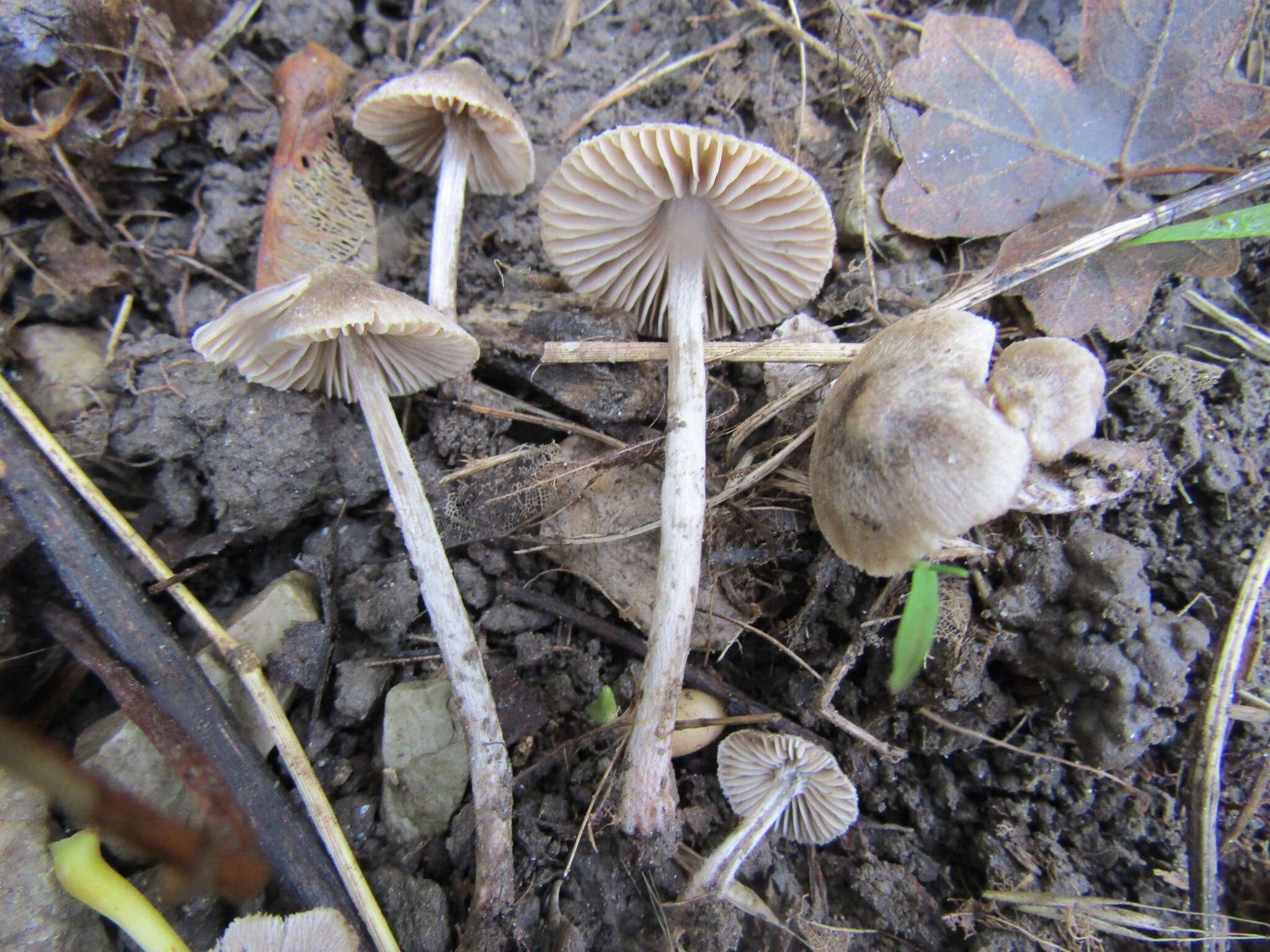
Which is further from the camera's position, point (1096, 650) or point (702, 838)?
point (702, 838)

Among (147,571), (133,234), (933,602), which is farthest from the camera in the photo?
(133,234)

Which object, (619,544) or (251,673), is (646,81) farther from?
(251,673)

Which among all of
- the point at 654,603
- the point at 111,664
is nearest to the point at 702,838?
the point at 654,603

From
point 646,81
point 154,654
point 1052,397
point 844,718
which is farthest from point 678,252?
point 154,654

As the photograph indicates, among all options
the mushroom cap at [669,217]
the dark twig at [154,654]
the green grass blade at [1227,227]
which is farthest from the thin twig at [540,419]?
the green grass blade at [1227,227]

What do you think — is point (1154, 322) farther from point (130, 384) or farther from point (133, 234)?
point (133, 234)

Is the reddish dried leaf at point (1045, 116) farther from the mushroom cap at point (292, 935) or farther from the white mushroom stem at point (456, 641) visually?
the mushroom cap at point (292, 935)
